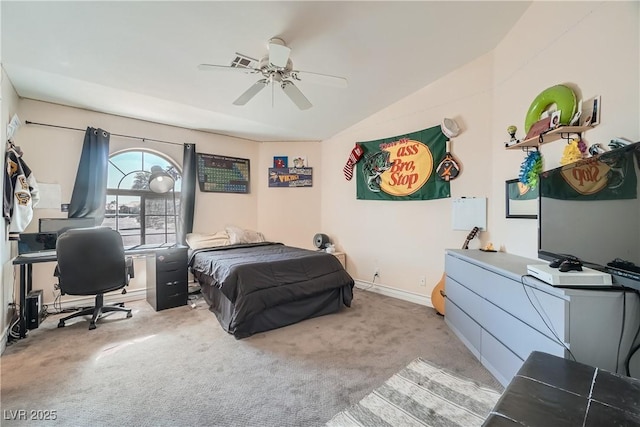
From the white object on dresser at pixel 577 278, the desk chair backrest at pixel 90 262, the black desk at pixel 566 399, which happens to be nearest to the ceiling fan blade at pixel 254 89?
the desk chair backrest at pixel 90 262

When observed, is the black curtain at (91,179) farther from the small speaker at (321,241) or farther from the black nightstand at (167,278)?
the small speaker at (321,241)

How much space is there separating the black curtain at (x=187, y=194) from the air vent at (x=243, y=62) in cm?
228

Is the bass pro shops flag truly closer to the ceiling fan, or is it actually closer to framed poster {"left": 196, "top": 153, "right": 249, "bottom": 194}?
the ceiling fan

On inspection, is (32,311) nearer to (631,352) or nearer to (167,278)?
(167,278)

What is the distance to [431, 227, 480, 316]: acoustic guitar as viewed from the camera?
9.80 ft

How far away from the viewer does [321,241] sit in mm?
4633

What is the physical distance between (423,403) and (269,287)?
1.59 m

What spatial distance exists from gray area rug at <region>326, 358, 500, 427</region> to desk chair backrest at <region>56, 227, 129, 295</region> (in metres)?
2.58

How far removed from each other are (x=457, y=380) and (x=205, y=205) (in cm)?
395

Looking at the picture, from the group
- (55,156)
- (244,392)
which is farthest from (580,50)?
(55,156)

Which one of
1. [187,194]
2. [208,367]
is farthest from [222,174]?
[208,367]

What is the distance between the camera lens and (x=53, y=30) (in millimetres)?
2057

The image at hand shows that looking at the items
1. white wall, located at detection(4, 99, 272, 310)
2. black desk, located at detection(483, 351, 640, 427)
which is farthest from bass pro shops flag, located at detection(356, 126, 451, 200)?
black desk, located at detection(483, 351, 640, 427)

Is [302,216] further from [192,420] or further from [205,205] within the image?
[192,420]
